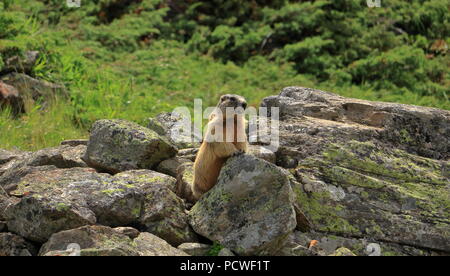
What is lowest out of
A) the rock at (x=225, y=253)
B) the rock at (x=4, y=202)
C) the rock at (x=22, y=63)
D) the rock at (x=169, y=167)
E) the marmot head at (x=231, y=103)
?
the rock at (x=225, y=253)

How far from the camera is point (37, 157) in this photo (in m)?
9.06

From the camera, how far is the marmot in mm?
7617

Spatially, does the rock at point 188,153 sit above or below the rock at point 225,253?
above

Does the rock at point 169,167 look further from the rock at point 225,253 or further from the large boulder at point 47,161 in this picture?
the rock at point 225,253

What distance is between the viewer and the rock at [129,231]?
22.2 feet

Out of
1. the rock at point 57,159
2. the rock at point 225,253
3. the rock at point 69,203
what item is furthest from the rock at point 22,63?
the rock at point 225,253

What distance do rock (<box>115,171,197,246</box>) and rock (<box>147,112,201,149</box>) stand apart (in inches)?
97.5

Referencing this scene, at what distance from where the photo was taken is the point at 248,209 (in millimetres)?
6930

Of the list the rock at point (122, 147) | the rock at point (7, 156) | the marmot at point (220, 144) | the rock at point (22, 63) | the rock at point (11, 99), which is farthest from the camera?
the rock at point (22, 63)

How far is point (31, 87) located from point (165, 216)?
8265mm

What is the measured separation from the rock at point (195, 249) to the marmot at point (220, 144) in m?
1.16

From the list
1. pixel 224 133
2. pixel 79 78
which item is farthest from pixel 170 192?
pixel 79 78

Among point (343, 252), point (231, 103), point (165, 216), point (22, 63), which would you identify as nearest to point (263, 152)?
point (231, 103)

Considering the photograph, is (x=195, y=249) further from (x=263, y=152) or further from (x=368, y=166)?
(x=368, y=166)
